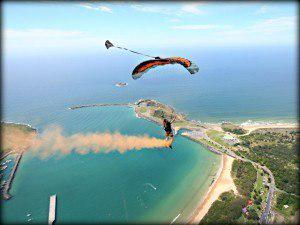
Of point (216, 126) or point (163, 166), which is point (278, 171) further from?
point (216, 126)

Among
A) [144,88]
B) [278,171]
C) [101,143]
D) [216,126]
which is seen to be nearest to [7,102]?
[144,88]

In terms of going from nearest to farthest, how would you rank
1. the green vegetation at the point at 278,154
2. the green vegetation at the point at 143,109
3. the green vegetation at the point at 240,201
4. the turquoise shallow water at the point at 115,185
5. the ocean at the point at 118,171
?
the green vegetation at the point at 240,201 → the turquoise shallow water at the point at 115,185 → the ocean at the point at 118,171 → the green vegetation at the point at 278,154 → the green vegetation at the point at 143,109

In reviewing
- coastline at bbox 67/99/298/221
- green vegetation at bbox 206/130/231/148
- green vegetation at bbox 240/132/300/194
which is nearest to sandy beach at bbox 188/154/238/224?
coastline at bbox 67/99/298/221

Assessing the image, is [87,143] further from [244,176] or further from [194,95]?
[194,95]

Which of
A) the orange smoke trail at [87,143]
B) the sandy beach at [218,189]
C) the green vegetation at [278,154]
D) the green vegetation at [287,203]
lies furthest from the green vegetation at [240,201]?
the orange smoke trail at [87,143]

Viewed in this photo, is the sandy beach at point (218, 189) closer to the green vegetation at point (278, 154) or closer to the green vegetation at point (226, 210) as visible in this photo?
the green vegetation at point (226, 210)
